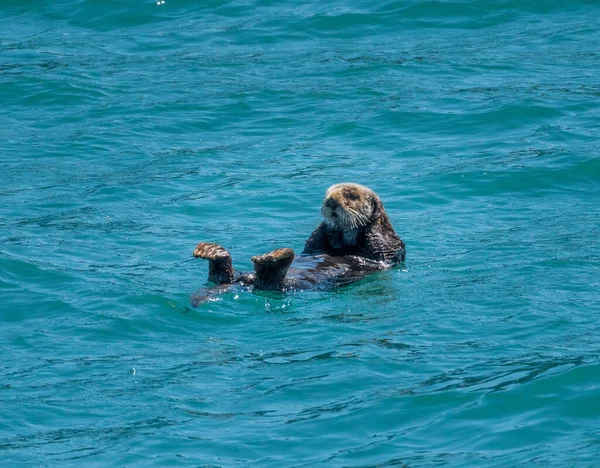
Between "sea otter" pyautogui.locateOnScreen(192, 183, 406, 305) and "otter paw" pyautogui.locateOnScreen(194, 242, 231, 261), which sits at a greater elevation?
"otter paw" pyautogui.locateOnScreen(194, 242, 231, 261)

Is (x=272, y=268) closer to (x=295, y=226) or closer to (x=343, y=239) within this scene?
(x=343, y=239)

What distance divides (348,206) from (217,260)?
138 cm

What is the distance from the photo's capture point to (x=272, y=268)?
766cm

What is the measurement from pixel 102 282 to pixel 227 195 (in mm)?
2685

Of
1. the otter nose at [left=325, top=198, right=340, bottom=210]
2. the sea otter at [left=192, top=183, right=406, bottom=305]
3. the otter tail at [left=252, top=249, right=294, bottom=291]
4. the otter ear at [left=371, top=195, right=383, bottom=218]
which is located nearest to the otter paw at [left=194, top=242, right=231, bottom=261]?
the sea otter at [left=192, top=183, right=406, bottom=305]

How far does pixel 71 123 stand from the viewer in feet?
42.7

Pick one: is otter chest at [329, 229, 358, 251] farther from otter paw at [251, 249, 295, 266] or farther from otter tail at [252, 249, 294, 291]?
otter paw at [251, 249, 295, 266]

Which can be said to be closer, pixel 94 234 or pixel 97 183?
pixel 94 234

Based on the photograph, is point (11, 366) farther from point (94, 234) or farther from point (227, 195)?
point (227, 195)

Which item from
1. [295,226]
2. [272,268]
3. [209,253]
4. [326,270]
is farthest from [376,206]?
[209,253]

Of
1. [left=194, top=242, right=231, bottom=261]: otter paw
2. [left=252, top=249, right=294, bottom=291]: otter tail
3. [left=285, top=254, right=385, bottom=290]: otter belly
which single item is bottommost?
[left=285, top=254, right=385, bottom=290]: otter belly

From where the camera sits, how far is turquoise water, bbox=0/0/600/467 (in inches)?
240

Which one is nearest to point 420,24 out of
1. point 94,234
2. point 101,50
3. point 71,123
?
point 101,50

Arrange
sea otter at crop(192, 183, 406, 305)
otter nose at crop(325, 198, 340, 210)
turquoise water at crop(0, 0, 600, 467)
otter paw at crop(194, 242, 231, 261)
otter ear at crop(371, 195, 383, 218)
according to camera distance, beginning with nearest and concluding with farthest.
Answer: turquoise water at crop(0, 0, 600, 467) < otter paw at crop(194, 242, 231, 261) < sea otter at crop(192, 183, 406, 305) < otter nose at crop(325, 198, 340, 210) < otter ear at crop(371, 195, 383, 218)
